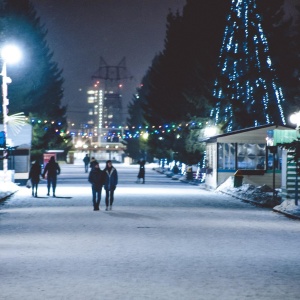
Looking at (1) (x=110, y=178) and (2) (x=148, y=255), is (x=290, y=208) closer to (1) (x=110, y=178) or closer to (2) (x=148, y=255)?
(1) (x=110, y=178)

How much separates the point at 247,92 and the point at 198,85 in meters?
5.47

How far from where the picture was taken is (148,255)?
45.6ft

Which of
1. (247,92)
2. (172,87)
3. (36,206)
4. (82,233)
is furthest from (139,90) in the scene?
(82,233)

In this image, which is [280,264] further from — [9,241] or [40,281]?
[9,241]

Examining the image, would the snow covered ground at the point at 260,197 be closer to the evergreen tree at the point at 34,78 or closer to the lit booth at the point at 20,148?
the lit booth at the point at 20,148

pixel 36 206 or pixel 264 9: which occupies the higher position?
pixel 264 9

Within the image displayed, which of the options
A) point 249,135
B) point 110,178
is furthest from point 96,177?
point 249,135

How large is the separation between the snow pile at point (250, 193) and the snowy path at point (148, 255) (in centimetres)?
422

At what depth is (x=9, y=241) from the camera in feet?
53.3

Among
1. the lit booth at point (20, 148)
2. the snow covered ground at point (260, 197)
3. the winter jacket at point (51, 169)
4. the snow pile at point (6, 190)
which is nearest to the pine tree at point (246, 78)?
the lit booth at point (20, 148)

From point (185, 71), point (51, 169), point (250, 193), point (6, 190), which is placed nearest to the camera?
point (250, 193)

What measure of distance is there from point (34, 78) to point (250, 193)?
51.7m

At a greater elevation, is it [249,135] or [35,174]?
[249,135]

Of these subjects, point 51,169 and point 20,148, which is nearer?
point 51,169
